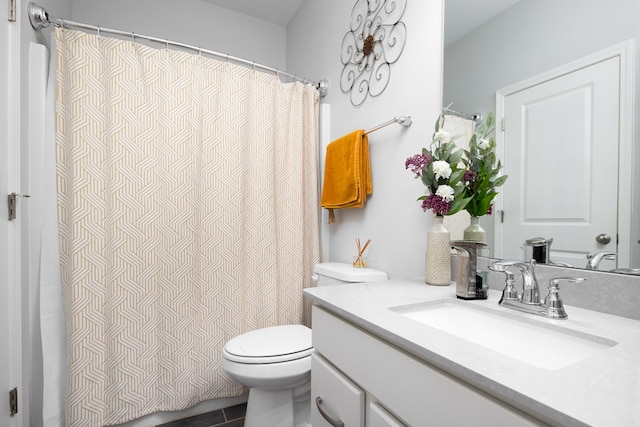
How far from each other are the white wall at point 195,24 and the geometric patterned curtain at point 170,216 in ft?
2.60

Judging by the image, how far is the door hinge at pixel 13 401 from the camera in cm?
117

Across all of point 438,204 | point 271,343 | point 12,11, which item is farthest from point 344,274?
point 12,11

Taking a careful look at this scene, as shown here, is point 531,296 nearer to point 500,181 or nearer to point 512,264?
point 512,264

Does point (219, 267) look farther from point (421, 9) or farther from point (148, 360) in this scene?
point (421, 9)

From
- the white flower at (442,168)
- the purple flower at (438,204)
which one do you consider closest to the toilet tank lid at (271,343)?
the purple flower at (438,204)

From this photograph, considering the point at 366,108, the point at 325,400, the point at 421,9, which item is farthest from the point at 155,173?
the point at 421,9

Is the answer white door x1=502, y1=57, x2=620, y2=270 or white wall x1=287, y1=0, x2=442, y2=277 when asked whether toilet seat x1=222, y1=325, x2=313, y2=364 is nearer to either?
white wall x1=287, y1=0, x2=442, y2=277

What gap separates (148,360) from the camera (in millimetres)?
1455

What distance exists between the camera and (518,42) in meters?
0.94

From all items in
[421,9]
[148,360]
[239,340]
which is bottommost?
[148,360]

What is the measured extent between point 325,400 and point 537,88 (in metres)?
1.10

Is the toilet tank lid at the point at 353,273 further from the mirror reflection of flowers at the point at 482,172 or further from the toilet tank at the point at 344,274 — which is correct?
the mirror reflection of flowers at the point at 482,172

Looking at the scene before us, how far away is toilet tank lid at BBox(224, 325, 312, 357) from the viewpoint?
4.15 feet

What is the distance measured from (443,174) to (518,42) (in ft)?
1.48
